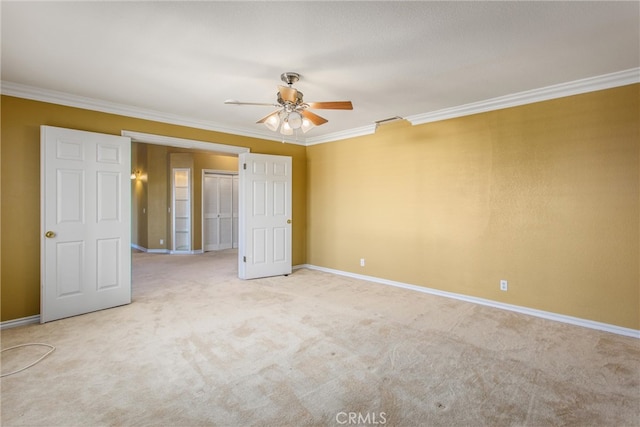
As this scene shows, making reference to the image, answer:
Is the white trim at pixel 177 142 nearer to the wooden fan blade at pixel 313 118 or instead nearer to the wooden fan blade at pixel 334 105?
the wooden fan blade at pixel 313 118

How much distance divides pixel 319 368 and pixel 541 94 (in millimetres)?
3530

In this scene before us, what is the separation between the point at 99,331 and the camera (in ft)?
9.80

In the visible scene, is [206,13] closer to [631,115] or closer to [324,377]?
[324,377]

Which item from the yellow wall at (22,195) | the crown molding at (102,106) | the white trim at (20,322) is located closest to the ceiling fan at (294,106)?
the crown molding at (102,106)

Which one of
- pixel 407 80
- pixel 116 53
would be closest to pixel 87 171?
pixel 116 53

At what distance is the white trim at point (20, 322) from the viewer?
122 inches

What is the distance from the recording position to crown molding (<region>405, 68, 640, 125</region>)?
2.88m

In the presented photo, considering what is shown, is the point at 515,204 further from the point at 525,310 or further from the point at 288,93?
the point at 288,93

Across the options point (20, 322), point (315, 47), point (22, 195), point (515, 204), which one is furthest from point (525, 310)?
point (22, 195)

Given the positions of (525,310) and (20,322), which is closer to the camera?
(20,322)

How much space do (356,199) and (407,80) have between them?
2351 mm

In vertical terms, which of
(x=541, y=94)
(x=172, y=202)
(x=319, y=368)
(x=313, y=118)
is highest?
(x=541, y=94)

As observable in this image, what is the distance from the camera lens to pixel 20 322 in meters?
3.19

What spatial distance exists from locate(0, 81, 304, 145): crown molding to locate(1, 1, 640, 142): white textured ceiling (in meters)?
0.09
